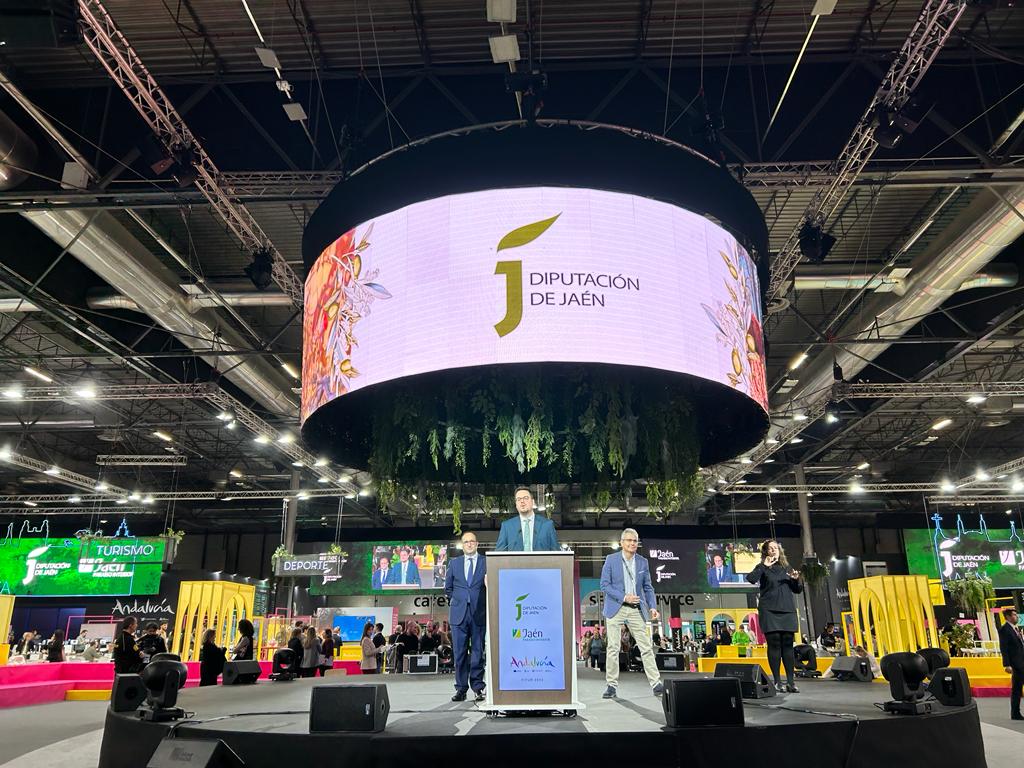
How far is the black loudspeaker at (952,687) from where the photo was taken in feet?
17.4

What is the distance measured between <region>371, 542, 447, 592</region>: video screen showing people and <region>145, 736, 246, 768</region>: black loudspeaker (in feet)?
72.2

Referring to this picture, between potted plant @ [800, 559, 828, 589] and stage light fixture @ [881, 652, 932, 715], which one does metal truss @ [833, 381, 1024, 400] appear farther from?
stage light fixture @ [881, 652, 932, 715]

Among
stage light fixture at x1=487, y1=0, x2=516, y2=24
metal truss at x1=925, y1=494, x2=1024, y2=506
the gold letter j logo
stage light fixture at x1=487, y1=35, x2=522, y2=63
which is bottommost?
the gold letter j logo

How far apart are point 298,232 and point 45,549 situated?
64.4ft

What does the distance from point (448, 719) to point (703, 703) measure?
1.74m

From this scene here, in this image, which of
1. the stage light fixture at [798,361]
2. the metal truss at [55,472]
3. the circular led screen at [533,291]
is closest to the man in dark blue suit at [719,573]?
the stage light fixture at [798,361]

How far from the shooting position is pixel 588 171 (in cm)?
644

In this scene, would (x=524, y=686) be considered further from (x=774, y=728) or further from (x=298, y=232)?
(x=298, y=232)

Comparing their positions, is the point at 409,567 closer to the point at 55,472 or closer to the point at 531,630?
the point at 55,472

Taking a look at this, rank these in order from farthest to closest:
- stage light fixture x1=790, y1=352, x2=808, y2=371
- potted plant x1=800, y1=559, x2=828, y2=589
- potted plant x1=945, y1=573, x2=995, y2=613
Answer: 1. potted plant x1=800, y1=559, x2=828, y2=589
2. stage light fixture x1=790, y1=352, x2=808, y2=371
3. potted plant x1=945, y1=573, x2=995, y2=613

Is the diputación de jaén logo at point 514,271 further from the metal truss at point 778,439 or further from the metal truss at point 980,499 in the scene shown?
the metal truss at point 980,499

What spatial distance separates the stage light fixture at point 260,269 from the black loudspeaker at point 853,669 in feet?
32.4

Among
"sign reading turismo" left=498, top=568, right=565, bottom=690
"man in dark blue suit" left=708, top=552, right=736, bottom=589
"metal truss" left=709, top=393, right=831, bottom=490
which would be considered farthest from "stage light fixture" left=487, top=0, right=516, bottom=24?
"man in dark blue suit" left=708, top=552, right=736, bottom=589

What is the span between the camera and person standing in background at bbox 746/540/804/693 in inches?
266
